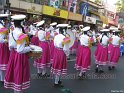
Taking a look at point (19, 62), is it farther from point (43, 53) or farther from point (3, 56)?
point (43, 53)

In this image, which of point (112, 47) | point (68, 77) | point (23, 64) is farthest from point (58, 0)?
point (23, 64)

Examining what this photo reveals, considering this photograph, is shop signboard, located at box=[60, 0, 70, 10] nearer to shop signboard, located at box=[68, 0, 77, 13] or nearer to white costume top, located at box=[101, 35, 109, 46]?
shop signboard, located at box=[68, 0, 77, 13]

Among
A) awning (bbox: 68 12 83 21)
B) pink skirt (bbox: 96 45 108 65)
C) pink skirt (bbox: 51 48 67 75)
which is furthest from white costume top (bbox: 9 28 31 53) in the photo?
awning (bbox: 68 12 83 21)

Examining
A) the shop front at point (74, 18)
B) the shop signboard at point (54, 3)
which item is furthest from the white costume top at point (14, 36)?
the shop front at point (74, 18)

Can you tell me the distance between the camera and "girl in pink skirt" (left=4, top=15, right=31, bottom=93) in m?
6.48

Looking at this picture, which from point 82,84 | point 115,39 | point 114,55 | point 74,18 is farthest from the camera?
point 74,18

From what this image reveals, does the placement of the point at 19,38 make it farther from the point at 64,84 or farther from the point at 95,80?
the point at 95,80

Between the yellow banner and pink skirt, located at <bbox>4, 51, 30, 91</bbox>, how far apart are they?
80.8 feet

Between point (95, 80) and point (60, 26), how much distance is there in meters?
2.73

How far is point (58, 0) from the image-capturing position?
117ft

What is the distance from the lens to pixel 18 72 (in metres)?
6.65

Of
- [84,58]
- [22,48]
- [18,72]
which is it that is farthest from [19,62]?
[84,58]

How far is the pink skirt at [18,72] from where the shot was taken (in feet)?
21.8

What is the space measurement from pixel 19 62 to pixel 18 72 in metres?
0.22
